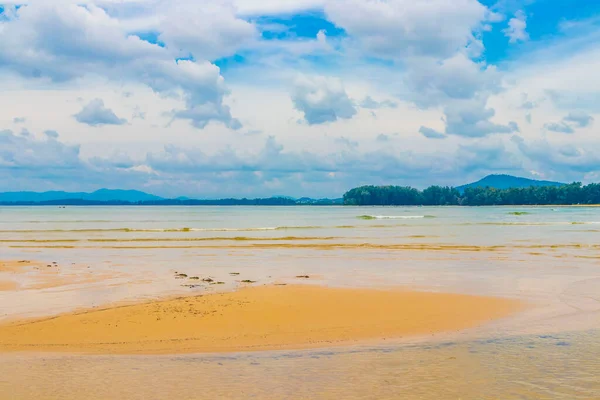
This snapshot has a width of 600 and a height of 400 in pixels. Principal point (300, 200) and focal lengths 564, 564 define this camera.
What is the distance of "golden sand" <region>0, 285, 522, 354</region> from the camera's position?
11.2 m

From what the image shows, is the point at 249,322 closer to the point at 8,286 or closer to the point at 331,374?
the point at 331,374

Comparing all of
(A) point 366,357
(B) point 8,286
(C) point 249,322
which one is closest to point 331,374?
(A) point 366,357

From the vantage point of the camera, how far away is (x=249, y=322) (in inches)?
518

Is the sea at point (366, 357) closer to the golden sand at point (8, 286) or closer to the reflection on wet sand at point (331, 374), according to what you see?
the reflection on wet sand at point (331, 374)

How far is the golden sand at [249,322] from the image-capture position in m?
11.2

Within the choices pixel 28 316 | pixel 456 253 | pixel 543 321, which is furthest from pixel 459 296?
pixel 456 253

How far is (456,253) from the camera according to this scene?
108 ft

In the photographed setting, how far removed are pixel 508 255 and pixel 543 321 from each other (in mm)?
18999

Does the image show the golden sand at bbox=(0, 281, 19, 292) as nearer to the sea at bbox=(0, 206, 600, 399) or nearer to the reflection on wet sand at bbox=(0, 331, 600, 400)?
the sea at bbox=(0, 206, 600, 399)

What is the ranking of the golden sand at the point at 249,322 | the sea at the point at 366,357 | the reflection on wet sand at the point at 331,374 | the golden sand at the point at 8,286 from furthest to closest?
the golden sand at the point at 8,286 → the golden sand at the point at 249,322 → the sea at the point at 366,357 → the reflection on wet sand at the point at 331,374

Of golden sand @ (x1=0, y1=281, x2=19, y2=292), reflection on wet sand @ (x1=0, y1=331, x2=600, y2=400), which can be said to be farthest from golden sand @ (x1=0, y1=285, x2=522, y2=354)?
golden sand @ (x1=0, y1=281, x2=19, y2=292)

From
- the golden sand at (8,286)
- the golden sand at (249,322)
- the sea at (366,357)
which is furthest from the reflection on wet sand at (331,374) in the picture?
the golden sand at (8,286)

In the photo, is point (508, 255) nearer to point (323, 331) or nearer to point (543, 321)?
point (543, 321)

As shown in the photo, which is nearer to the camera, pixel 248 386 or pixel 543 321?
pixel 248 386
